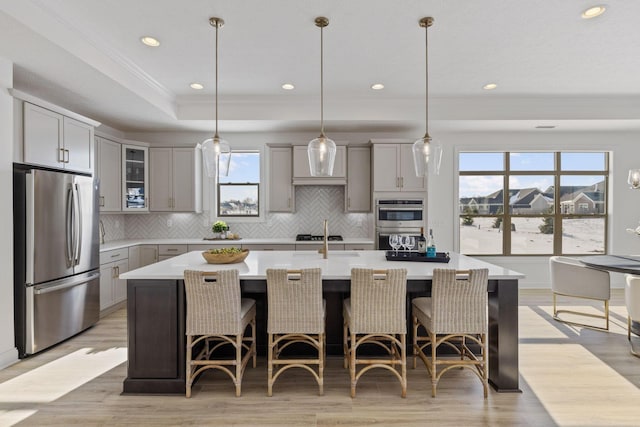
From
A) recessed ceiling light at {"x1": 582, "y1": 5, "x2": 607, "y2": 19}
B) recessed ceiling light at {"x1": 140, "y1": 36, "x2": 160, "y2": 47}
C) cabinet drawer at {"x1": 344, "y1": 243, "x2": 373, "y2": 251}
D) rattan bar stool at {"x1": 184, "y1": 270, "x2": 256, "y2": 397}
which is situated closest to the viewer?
rattan bar stool at {"x1": 184, "y1": 270, "x2": 256, "y2": 397}

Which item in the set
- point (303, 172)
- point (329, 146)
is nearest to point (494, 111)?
point (303, 172)

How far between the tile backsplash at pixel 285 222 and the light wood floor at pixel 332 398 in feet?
8.87

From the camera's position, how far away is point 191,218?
5.72 metres

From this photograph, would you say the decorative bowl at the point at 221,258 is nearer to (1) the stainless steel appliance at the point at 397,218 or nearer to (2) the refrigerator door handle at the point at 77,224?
(2) the refrigerator door handle at the point at 77,224

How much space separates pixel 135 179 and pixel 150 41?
2700mm

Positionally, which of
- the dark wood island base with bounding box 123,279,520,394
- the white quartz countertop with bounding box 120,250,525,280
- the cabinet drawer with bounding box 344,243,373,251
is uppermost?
the white quartz countertop with bounding box 120,250,525,280

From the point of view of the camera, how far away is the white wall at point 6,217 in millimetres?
2889

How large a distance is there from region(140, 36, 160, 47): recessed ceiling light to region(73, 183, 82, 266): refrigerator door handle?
5.35 ft

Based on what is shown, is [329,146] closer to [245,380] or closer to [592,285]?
[245,380]

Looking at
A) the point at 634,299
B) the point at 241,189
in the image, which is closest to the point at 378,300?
the point at 634,299

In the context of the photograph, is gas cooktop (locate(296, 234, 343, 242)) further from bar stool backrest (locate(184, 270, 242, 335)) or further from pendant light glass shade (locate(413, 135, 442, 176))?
bar stool backrest (locate(184, 270, 242, 335))

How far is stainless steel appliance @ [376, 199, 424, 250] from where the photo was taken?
5.09 meters

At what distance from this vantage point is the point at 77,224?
3.54 metres

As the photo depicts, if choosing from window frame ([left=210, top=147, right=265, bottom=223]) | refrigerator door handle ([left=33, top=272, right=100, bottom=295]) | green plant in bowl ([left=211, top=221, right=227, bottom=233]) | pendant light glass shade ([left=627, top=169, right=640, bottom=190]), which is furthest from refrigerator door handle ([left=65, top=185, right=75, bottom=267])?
pendant light glass shade ([left=627, top=169, right=640, bottom=190])
